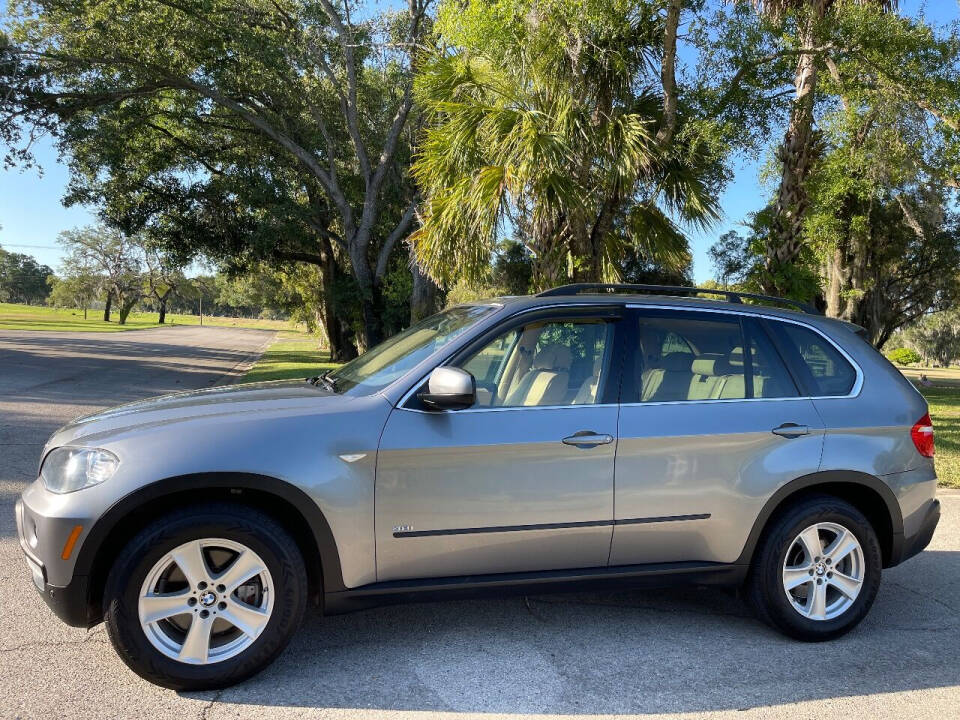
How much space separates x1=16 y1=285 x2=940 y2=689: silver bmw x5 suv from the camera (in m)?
3.24

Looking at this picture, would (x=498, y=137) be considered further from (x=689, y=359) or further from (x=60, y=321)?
(x=60, y=321)

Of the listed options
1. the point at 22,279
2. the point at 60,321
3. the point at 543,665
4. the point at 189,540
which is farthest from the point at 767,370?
the point at 22,279

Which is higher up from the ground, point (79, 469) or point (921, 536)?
point (79, 469)

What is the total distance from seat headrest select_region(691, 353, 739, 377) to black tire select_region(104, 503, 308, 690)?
2235mm

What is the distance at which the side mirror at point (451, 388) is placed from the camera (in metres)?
3.39

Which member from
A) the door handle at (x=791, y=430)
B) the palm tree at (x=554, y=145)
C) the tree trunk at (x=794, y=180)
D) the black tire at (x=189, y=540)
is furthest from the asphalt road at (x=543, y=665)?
the tree trunk at (x=794, y=180)

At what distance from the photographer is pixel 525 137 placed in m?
8.73

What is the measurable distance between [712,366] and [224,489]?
8.34ft

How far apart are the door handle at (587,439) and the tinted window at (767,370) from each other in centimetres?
95

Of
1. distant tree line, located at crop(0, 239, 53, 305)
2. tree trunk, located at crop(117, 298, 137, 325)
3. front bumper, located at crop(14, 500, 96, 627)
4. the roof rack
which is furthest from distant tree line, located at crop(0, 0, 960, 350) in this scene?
distant tree line, located at crop(0, 239, 53, 305)

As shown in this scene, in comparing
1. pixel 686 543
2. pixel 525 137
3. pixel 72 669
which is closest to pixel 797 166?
A: pixel 525 137

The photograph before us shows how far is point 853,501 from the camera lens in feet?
13.9

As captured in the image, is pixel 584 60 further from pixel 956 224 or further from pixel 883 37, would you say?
pixel 956 224

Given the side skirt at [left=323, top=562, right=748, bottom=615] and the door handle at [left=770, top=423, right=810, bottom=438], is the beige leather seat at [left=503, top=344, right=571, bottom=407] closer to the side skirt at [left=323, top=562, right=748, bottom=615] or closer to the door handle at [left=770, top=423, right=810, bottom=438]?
the side skirt at [left=323, top=562, right=748, bottom=615]
